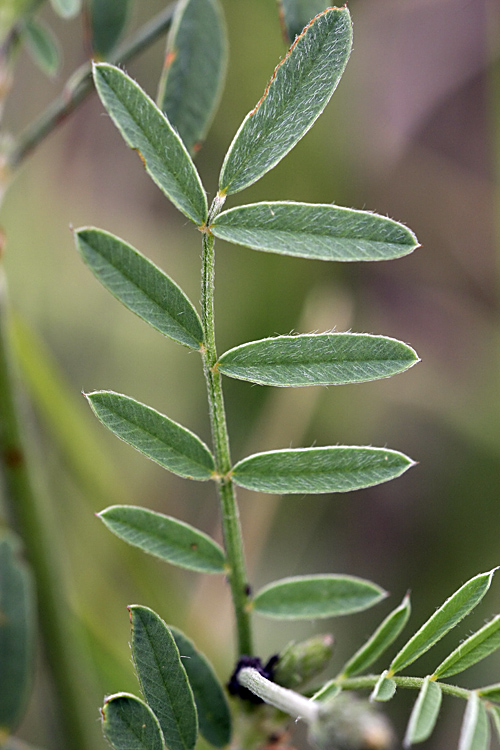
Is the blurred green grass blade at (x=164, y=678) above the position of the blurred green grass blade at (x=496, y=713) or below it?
below

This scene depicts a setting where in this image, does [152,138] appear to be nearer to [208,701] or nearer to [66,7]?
[66,7]

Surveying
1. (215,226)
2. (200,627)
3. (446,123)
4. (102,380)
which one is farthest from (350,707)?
(446,123)

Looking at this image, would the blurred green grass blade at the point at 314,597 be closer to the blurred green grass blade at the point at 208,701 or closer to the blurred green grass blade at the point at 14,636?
the blurred green grass blade at the point at 208,701

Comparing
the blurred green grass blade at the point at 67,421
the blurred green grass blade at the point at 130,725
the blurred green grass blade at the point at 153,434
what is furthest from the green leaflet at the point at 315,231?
the blurred green grass blade at the point at 67,421

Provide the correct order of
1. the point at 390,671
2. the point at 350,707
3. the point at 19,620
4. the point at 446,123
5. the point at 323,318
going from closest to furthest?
1. the point at 350,707
2. the point at 390,671
3. the point at 19,620
4. the point at 323,318
5. the point at 446,123

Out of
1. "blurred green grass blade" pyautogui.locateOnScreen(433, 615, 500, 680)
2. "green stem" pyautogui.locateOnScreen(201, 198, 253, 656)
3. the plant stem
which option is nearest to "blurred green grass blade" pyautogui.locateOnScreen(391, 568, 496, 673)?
"blurred green grass blade" pyautogui.locateOnScreen(433, 615, 500, 680)

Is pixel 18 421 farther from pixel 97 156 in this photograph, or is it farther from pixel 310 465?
pixel 97 156

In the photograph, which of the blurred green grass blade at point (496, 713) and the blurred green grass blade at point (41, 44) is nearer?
the blurred green grass blade at point (496, 713)
